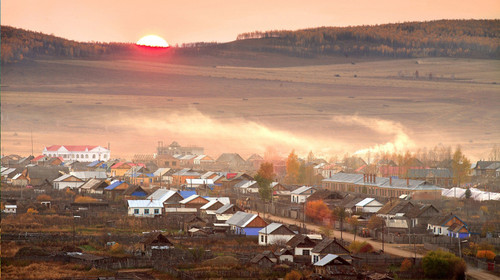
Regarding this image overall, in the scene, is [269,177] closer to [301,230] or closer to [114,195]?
[114,195]

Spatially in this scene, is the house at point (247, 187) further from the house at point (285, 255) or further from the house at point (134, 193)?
the house at point (285, 255)

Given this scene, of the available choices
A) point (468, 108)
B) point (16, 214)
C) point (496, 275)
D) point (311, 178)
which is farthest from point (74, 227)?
point (468, 108)

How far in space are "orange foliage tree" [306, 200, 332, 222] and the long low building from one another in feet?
31.2

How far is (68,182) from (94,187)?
→ 6.44m

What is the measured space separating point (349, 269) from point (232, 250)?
7.77m

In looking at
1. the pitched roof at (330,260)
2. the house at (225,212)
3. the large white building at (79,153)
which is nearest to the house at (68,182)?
the house at (225,212)

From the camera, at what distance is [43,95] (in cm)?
18938

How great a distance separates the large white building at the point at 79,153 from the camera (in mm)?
120438

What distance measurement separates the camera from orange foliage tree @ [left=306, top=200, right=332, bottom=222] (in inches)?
1960

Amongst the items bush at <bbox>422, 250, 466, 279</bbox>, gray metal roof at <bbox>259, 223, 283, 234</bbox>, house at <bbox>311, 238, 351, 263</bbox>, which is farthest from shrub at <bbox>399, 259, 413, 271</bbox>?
gray metal roof at <bbox>259, 223, 283, 234</bbox>

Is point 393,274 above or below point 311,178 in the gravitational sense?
above

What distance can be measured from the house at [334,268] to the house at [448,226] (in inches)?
441

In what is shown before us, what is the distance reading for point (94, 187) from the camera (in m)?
69.3

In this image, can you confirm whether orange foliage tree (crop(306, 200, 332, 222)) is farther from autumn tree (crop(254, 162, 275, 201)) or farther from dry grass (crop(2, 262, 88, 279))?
dry grass (crop(2, 262, 88, 279))
